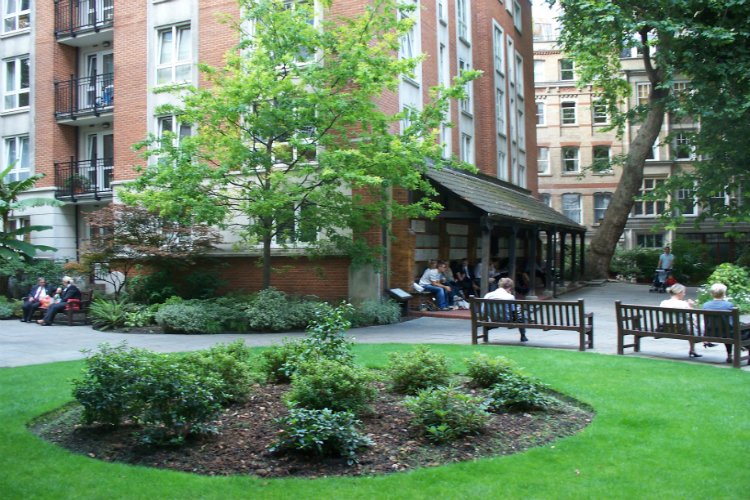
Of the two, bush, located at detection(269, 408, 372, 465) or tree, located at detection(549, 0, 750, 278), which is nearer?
bush, located at detection(269, 408, 372, 465)

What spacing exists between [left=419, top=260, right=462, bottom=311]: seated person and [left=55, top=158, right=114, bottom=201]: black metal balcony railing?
40.8 ft

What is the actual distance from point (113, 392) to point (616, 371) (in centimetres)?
649

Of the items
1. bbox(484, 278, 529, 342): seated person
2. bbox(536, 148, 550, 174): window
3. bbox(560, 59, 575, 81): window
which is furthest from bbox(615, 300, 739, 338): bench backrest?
bbox(560, 59, 575, 81): window

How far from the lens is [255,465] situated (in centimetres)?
574

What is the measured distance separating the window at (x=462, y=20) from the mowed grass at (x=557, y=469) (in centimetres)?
2180

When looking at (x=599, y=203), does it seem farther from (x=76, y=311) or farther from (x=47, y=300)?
(x=47, y=300)

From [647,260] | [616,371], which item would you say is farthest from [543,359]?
[647,260]

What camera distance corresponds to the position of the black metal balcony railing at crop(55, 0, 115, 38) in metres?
25.2

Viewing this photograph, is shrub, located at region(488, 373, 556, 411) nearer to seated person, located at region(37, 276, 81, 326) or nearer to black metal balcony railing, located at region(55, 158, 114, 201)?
seated person, located at region(37, 276, 81, 326)

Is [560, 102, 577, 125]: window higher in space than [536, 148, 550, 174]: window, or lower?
higher

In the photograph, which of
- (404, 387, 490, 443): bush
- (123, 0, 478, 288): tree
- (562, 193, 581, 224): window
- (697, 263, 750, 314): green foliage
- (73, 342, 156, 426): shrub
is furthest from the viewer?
(562, 193, 581, 224): window

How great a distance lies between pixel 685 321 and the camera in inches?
428

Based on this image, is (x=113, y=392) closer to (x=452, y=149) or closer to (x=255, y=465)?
(x=255, y=465)

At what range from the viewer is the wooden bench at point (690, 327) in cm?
1029
